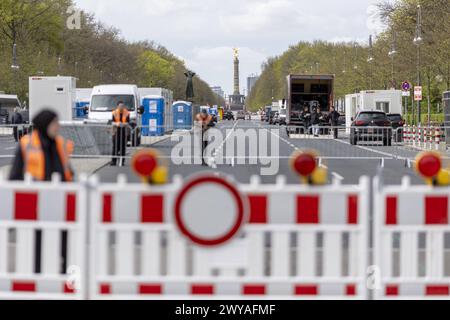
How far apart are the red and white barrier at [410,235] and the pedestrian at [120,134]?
19.5 metres

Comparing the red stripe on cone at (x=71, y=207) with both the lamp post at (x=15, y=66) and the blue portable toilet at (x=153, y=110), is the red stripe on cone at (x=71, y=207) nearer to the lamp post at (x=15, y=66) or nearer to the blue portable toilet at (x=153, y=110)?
the blue portable toilet at (x=153, y=110)

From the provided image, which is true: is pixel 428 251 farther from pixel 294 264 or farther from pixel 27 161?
pixel 27 161

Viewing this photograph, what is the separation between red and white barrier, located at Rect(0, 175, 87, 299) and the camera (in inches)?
308

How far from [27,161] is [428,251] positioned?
11.3ft

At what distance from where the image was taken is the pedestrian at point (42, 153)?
8.91m

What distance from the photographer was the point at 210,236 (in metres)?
7.59

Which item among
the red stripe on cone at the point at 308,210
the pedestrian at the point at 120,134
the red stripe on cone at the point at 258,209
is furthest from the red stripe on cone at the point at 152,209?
the pedestrian at the point at 120,134

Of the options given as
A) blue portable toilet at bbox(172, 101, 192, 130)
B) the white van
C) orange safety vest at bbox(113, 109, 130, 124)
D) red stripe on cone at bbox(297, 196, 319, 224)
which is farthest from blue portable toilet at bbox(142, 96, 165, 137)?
red stripe on cone at bbox(297, 196, 319, 224)

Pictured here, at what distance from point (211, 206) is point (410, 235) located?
156 cm

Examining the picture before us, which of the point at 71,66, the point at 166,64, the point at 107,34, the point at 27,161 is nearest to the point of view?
the point at 27,161

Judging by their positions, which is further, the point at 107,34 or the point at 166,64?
the point at 166,64

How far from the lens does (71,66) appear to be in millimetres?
103000

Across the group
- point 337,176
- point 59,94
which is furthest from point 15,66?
point 337,176
